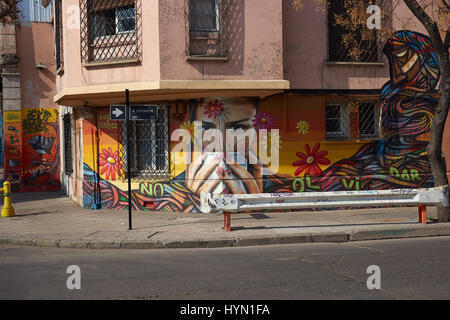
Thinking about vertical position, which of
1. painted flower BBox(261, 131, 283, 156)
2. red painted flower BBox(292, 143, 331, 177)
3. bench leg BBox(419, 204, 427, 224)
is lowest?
bench leg BBox(419, 204, 427, 224)

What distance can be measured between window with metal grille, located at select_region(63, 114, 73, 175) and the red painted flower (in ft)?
25.3

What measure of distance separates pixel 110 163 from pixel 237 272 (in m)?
7.39

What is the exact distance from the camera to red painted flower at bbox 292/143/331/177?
1278 centimetres

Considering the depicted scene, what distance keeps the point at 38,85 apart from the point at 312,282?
15.3m

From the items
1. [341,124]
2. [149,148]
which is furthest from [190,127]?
[341,124]

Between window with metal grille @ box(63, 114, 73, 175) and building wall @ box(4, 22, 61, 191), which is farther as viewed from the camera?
building wall @ box(4, 22, 61, 191)

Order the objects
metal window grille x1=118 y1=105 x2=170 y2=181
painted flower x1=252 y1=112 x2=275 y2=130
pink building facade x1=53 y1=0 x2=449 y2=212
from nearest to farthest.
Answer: pink building facade x1=53 y1=0 x2=449 y2=212
painted flower x1=252 y1=112 x2=275 y2=130
metal window grille x1=118 y1=105 x2=170 y2=181

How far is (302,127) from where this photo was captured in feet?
41.9

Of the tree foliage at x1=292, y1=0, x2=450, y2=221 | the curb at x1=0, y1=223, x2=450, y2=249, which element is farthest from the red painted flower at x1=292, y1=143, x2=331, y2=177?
the curb at x1=0, y1=223, x2=450, y2=249

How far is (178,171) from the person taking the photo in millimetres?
12539

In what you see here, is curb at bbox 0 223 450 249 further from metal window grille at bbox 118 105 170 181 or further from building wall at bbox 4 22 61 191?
building wall at bbox 4 22 61 191

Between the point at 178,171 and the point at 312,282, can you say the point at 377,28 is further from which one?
the point at 312,282
